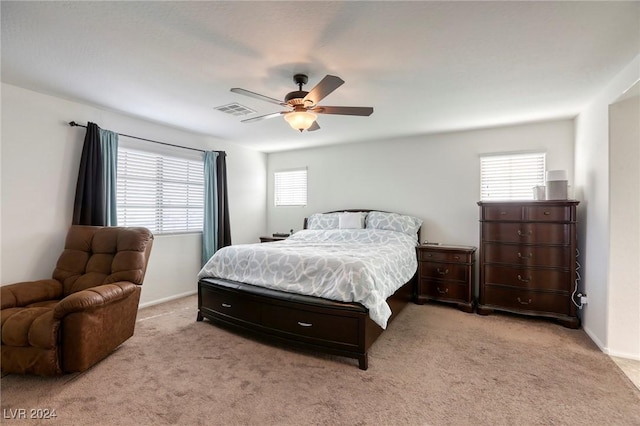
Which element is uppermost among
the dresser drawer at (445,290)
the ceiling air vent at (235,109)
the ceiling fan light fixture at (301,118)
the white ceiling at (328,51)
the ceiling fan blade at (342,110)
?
the white ceiling at (328,51)

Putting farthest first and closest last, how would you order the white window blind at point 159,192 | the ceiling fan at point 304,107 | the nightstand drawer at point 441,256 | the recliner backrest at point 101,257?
the nightstand drawer at point 441,256 → the white window blind at point 159,192 → the recliner backrest at point 101,257 → the ceiling fan at point 304,107

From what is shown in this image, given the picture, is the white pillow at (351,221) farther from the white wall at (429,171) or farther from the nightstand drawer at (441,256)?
the nightstand drawer at (441,256)

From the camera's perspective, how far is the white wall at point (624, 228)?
2.61 m

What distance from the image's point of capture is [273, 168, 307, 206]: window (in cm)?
583

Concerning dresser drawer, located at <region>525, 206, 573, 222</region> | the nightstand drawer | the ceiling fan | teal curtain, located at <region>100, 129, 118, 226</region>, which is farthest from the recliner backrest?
dresser drawer, located at <region>525, 206, 573, 222</region>

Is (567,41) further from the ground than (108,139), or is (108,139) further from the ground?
(567,41)

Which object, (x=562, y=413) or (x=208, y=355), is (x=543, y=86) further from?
(x=208, y=355)

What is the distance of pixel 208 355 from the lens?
2.65 metres

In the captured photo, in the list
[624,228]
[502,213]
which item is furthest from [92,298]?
[624,228]

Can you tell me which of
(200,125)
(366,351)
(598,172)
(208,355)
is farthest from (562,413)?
(200,125)

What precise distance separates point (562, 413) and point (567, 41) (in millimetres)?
2513

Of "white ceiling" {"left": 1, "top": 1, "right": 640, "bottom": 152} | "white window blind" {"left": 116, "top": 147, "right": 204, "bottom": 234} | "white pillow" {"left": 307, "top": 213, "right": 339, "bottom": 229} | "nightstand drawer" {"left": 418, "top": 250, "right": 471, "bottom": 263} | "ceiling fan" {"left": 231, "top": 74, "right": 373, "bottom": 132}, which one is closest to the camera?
"white ceiling" {"left": 1, "top": 1, "right": 640, "bottom": 152}

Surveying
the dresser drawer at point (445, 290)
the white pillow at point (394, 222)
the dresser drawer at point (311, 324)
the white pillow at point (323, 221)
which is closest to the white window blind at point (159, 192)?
the white pillow at point (323, 221)

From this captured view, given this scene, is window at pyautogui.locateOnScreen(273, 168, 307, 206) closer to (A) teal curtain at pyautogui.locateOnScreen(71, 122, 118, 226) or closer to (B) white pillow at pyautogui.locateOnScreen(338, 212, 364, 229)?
(B) white pillow at pyautogui.locateOnScreen(338, 212, 364, 229)
